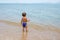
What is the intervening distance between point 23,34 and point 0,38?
1.25 meters

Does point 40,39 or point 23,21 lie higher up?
point 23,21

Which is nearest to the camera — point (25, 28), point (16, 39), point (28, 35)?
point (16, 39)

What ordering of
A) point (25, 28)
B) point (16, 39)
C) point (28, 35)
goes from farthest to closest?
point (25, 28), point (28, 35), point (16, 39)

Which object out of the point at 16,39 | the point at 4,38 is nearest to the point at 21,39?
the point at 16,39

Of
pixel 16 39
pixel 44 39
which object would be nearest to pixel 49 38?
pixel 44 39

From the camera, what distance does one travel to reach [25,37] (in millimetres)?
7180

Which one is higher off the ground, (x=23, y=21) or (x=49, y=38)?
(x=23, y=21)

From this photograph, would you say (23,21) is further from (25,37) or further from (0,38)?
(0,38)

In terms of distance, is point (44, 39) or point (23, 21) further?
point (23, 21)

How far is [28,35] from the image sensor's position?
7.50 m

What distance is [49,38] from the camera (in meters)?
7.02

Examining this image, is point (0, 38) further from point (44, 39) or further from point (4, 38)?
point (44, 39)

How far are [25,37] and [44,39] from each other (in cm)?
85

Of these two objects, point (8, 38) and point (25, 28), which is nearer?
point (8, 38)
